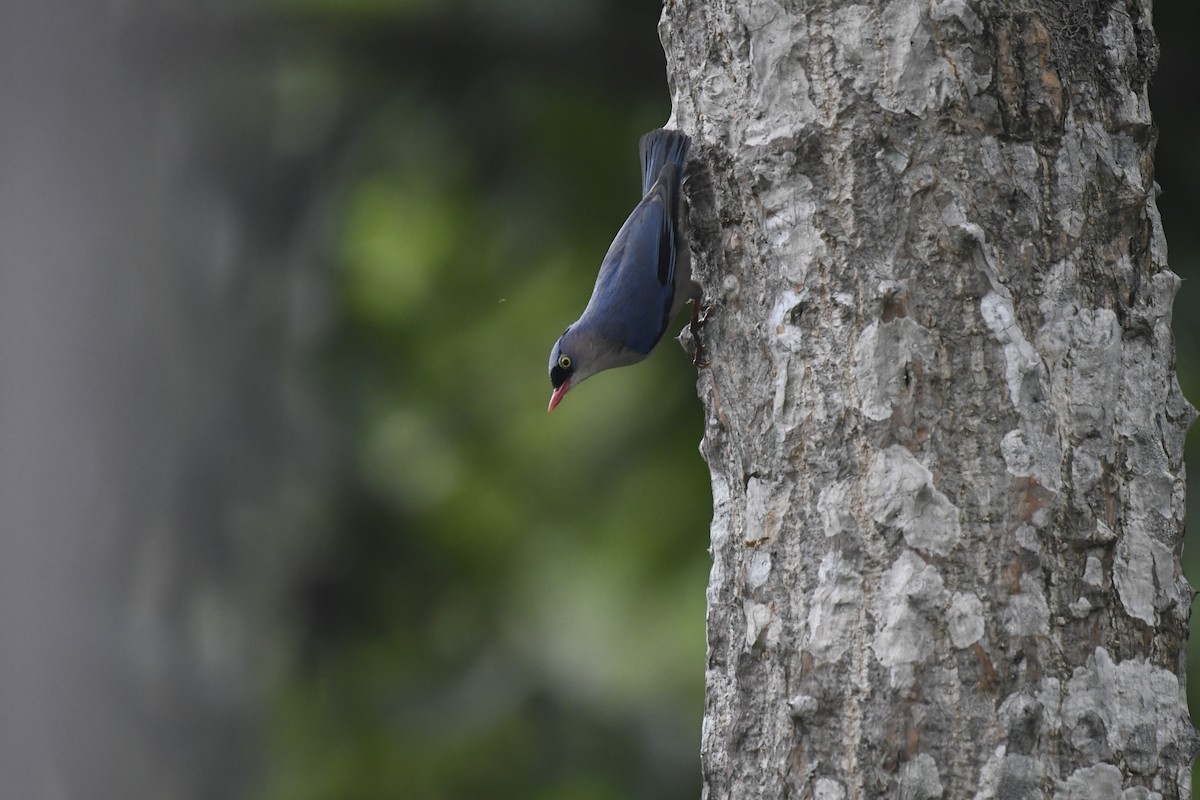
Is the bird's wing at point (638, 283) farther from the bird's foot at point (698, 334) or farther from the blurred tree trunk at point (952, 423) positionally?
the blurred tree trunk at point (952, 423)

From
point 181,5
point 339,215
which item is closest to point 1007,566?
point 181,5

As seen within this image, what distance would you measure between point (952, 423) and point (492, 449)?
9.74 ft

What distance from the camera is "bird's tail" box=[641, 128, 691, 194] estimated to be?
227 cm

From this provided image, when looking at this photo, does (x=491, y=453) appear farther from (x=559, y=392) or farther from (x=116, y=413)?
(x=116, y=413)

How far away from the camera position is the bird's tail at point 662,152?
227 centimetres

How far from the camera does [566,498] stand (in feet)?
14.5

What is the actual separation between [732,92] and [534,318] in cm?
236

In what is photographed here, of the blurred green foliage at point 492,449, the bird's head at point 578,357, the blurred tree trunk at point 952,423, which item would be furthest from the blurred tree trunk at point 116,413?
the blurred green foliage at point 492,449

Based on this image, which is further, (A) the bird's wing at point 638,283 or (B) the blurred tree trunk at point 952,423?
(A) the bird's wing at point 638,283

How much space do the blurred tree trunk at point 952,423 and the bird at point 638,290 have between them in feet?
1.89

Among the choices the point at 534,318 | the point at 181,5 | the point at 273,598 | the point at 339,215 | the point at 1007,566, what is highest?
the point at 339,215

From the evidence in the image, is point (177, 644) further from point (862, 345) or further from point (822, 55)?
point (822, 55)

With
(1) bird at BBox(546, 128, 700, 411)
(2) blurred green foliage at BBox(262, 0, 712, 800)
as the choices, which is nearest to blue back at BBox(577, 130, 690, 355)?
(1) bird at BBox(546, 128, 700, 411)

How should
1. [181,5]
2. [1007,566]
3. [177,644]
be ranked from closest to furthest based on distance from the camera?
[177,644]
[181,5]
[1007,566]
